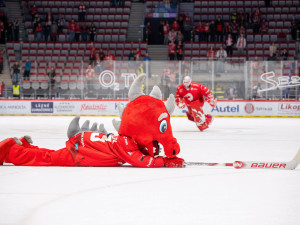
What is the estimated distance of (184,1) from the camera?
86.8 ft

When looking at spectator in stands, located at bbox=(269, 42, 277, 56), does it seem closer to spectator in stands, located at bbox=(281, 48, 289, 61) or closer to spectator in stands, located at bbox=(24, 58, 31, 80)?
spectator in stands, located at bbox=(281, 48, 289, 61)

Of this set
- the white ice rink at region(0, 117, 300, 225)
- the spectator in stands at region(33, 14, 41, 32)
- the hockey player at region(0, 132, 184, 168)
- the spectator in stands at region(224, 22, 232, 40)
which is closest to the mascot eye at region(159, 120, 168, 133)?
the hockey player at region(0, 132, 184, 168)

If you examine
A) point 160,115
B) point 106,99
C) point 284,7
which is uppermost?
point 284,7

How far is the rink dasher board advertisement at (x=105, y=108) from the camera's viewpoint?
1772 cm

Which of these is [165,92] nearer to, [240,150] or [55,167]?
[240,150]

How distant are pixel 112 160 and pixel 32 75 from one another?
12.5m

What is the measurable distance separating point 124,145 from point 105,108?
1272cm

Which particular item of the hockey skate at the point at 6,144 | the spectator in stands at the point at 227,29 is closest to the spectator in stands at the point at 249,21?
the spectator in stands at the point at 227,29

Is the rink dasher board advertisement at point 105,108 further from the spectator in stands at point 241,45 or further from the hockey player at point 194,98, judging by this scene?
the hockey player at point 194,98

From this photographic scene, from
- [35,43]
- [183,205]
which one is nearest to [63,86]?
[35,43]

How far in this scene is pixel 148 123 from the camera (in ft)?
18.2

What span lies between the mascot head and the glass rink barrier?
10540 mm

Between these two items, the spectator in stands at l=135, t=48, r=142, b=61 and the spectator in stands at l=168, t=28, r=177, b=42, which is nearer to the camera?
the spectator in stands at l=135, t=48, r=142, b=61

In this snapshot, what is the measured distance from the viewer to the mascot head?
5504mm
